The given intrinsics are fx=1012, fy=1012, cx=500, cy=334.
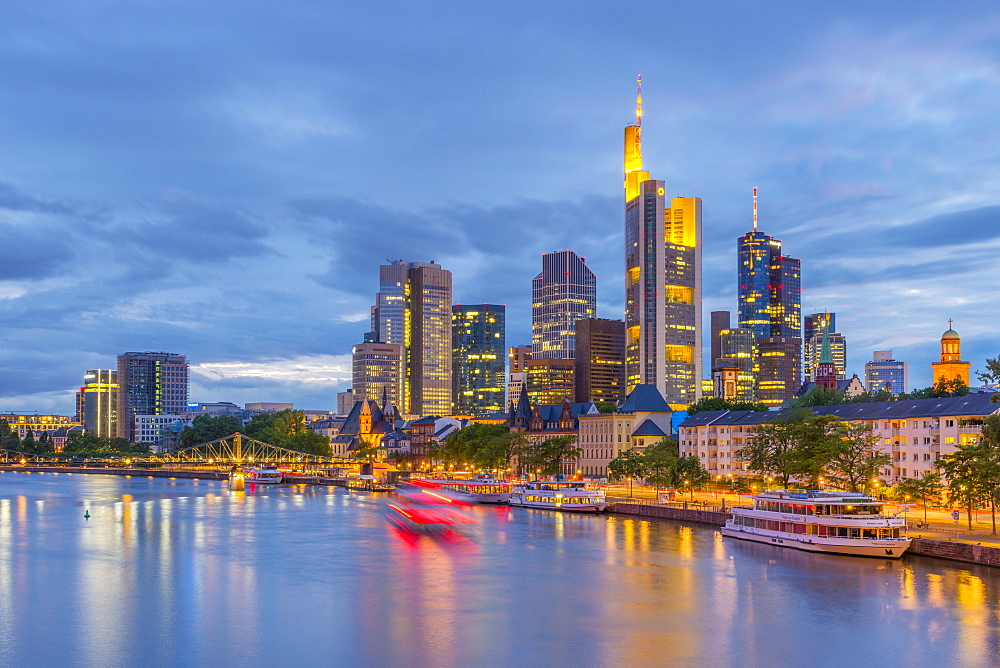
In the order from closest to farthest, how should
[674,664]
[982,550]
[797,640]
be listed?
1. [674,664]
2. [797,640]
3. [982,550]

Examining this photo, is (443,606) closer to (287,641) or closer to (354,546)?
(287,641)

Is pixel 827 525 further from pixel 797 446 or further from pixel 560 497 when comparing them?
pixel 560 497

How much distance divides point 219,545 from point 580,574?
128 ft

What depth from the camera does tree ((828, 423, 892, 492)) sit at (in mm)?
102500

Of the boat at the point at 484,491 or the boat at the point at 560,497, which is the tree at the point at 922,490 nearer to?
the boat at the point at 560,497

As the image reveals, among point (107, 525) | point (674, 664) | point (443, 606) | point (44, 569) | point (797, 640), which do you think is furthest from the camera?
point (107, 525)

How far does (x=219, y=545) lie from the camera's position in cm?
9650

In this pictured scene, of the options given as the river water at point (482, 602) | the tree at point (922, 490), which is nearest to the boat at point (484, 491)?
the river water at point (482, 602)

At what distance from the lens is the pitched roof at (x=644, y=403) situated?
189 meters

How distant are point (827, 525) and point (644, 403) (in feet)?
349

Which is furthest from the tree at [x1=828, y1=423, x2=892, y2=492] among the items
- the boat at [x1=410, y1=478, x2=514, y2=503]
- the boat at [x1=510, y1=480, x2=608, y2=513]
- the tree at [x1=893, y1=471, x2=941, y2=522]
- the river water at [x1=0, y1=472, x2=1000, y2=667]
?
the boat at [x1=410, y1=478, x2=514, y2=503]

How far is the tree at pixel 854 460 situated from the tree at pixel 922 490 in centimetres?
434

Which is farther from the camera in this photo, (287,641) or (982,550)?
(982,550)

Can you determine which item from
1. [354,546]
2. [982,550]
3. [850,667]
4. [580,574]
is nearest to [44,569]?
[354,546]
